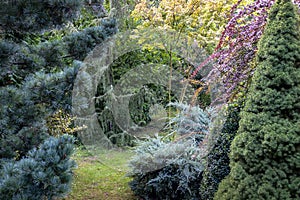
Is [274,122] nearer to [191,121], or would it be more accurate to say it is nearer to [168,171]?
[168,171]

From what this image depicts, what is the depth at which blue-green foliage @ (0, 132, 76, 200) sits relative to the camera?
135 centimetres

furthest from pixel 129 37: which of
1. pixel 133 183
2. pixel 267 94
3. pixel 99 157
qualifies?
pixel 267 94

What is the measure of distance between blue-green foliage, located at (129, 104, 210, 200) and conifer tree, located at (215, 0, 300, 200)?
0.96 metres

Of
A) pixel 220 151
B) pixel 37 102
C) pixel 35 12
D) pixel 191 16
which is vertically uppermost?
pixel 191 16

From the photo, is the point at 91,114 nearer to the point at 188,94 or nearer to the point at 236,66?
the point at 188,94

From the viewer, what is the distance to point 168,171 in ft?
9.59

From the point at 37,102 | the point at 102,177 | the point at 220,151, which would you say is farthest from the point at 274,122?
the point at 102,177

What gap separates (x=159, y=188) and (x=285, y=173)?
145 centimetres

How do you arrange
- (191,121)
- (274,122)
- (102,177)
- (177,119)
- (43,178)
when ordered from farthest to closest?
1. (102,177)
2. (177,119)
3. (191,121)
4. (274,122)
5. (43,178)

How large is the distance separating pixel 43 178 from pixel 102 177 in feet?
8.54

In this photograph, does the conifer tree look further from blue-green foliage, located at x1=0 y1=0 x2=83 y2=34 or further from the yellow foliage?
the yellow foliage

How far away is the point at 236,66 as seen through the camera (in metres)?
2.36

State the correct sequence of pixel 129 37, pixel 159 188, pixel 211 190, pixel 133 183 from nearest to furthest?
pixel 211 190 → pixel 159 188 → pixel 133 183 → pixel 129 37

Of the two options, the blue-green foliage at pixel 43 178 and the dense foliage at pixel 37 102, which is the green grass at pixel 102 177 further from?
the blue-green foliage at pixel 43 178
